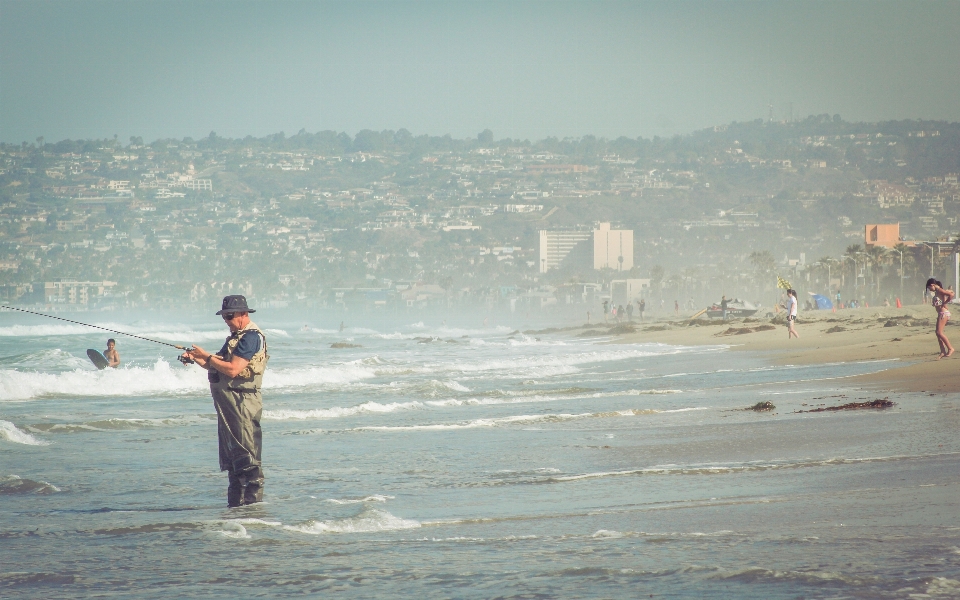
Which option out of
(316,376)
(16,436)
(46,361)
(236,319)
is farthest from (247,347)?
(46,361)

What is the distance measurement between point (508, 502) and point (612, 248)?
190725 mm

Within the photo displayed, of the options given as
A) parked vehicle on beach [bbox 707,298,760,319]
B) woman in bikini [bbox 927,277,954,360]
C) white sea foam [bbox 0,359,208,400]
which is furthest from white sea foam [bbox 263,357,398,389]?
parked vehicle on beach [bbox 707,298,760,319]

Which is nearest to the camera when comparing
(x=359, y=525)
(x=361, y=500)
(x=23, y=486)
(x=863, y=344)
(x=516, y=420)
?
(x=359, y=525)

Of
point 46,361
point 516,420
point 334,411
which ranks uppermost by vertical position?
point 516,420

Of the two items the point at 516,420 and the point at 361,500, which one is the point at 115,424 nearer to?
the point at 516,420

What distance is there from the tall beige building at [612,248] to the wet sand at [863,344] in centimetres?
15116

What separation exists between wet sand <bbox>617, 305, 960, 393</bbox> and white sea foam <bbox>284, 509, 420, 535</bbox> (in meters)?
7.28

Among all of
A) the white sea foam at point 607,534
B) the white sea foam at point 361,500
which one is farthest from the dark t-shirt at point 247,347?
the white sea foam at point 607,534

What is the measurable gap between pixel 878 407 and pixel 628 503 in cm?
485

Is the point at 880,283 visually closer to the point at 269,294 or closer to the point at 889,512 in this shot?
the point at 889,512

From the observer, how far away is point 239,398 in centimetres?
616

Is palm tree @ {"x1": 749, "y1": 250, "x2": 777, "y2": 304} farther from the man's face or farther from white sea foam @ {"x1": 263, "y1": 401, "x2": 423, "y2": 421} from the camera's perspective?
the man's face

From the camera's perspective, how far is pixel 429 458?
27.3 feet

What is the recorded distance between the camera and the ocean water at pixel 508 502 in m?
4.31
